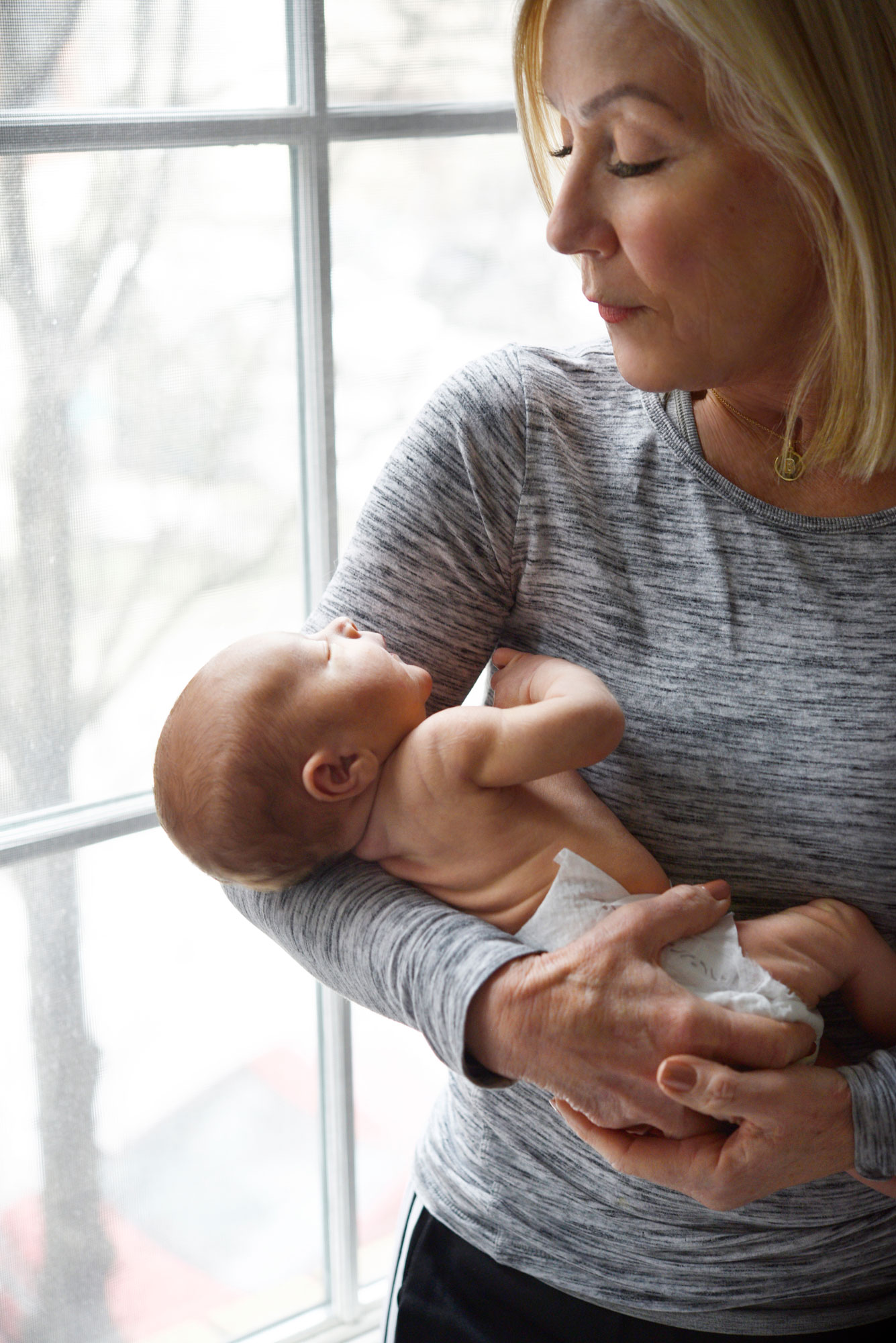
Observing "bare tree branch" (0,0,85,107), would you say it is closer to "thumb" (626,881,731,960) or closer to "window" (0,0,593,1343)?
"window" (0,0,593,1343)

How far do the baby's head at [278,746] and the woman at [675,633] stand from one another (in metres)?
0.06

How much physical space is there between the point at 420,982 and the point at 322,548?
1.13m

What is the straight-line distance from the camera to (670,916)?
1150 millimetres

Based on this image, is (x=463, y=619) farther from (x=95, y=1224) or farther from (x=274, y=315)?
(x=95, y=1224)

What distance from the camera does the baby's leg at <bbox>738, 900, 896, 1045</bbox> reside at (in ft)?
3.84

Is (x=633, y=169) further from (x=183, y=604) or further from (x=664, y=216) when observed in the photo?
(x=183, y=604)

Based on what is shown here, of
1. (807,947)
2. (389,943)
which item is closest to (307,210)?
(389,943)

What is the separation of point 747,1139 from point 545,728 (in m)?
0.43

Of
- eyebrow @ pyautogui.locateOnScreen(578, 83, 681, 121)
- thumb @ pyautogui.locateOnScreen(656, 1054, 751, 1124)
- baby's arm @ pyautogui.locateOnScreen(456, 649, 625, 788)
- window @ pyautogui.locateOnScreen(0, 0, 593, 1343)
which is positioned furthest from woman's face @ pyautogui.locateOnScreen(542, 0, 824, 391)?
window @ pyautogui.locateOnScreen(0, 0, 593, 1343)

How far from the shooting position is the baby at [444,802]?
3.89ft

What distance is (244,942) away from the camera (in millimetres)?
2176

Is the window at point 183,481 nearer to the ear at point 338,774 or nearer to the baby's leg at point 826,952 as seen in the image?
the ear at point 338,774

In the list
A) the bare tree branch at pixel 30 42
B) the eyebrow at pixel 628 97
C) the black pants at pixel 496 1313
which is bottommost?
the black pants at pixel 496 1313

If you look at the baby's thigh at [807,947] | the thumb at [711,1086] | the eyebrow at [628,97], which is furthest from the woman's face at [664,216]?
the thumb at [711,1086]
